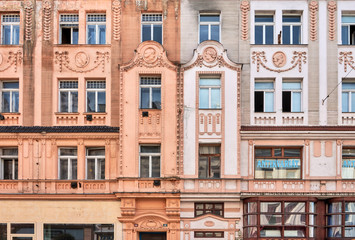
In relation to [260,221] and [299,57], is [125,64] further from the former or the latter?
[260,221]

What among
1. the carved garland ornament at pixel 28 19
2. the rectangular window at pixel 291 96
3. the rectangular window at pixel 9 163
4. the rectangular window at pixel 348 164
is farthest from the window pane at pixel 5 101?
the rectangular window at pixel 348 164

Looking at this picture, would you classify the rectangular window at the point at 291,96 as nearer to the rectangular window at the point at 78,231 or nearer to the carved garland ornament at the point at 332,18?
the carved garland ornament at the point at 332,18

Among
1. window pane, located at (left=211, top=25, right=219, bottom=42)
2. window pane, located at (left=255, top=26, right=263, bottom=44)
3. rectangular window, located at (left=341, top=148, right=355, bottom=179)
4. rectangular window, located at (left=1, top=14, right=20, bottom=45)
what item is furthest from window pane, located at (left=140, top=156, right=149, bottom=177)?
rectangular window, located at (left=341, top=148, right=355, bottom=179)

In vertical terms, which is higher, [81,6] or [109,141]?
[81,6]

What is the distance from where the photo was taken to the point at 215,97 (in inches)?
843

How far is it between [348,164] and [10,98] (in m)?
18.2

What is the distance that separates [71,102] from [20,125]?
2.89 meters

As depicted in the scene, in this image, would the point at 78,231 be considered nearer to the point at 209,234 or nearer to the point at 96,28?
the point at 209,234

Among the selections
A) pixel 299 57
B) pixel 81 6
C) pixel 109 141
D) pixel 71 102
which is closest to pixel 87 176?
pixel 109 141

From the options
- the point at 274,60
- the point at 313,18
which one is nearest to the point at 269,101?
the point at 274,60

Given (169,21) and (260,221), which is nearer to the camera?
(260,221)

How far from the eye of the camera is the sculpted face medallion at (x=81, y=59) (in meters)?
21.7

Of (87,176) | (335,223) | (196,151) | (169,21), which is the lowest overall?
(335,223)

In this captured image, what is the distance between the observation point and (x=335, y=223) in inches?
802
